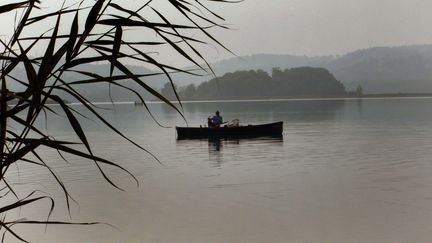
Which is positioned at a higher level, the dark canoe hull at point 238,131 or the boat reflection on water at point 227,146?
the dark canoe hull at point 238,131

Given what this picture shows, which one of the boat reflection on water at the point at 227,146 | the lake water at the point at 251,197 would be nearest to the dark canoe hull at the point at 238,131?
the boat reflection on water at the point at 227,146

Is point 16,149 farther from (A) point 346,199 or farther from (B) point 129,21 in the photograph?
(A) point 346,199

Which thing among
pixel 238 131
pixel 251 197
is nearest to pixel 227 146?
pixel 238 131

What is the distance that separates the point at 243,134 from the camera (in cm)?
4506

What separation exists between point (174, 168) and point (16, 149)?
31.5 m

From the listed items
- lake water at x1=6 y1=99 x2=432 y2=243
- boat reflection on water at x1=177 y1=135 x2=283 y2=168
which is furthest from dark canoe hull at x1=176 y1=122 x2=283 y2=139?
lake water at x1=6 y1=99 x2=432 y2=243

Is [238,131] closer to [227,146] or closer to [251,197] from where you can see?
[227,146]

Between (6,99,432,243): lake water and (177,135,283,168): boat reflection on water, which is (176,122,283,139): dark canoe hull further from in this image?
(6,99,432,243): lake water

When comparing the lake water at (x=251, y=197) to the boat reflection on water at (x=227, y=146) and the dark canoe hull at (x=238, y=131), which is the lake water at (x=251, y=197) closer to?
the boat reflection on water at (x=227, y=146)

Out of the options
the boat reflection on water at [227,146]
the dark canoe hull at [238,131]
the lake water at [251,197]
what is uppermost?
the dark canoe hull at [238,131]

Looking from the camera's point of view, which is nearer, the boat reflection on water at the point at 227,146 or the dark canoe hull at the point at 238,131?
the boat reflection on water at the point at 227,146

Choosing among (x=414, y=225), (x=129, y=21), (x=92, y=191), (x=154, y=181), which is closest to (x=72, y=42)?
(x=129, y=21)

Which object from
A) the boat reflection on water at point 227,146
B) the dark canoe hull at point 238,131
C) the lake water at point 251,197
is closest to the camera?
the lake water at point 251,197

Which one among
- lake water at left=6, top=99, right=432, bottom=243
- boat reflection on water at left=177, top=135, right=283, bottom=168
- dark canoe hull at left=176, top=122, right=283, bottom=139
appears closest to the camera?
lake water at left=6, top=99, right=432, bottom=243
